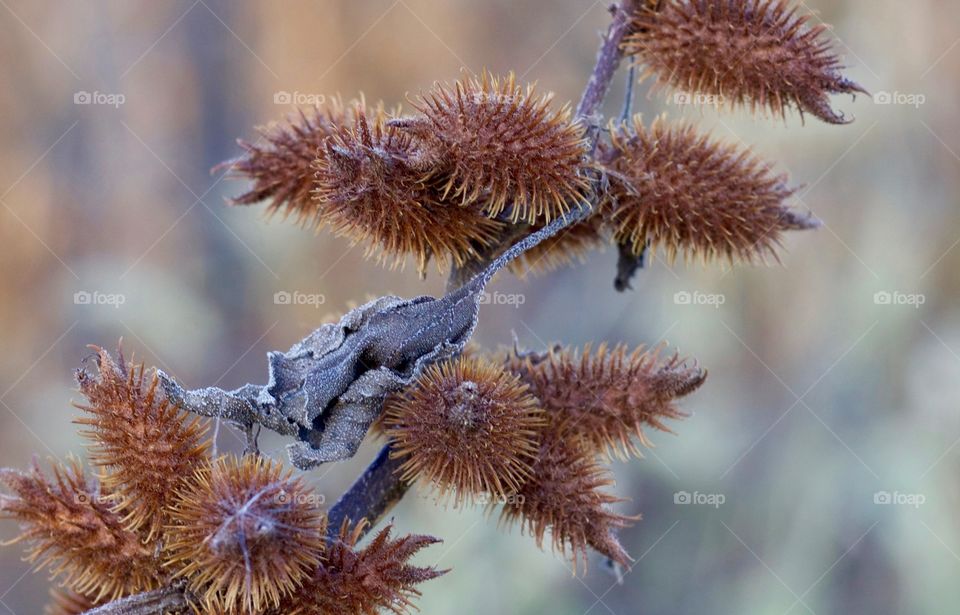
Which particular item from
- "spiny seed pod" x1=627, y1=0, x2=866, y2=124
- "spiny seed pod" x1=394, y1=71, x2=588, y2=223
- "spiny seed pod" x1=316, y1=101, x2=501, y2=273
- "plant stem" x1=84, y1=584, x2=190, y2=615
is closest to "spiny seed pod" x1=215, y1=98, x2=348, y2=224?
"spiny seed pod" x1=316, y1=101, x2=501, y2=273

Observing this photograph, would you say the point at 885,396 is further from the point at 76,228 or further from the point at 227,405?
the point at 76,228

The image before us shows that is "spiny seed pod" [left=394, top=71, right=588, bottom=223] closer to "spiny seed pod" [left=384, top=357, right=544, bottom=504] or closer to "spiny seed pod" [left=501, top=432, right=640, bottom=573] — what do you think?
"spiny seed pod" [left=384, top=357, right=544, bottom=504]

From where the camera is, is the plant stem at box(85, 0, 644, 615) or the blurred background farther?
the blurred background

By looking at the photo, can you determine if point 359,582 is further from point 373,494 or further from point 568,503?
point 568,503

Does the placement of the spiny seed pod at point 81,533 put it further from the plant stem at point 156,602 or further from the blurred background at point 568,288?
the blurred background at point 568,288

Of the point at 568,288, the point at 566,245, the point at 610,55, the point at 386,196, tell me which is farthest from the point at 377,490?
the point at 568,288

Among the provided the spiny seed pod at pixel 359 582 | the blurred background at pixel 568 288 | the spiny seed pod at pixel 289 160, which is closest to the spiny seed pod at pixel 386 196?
the spiny seed pod at pixel 289 160
